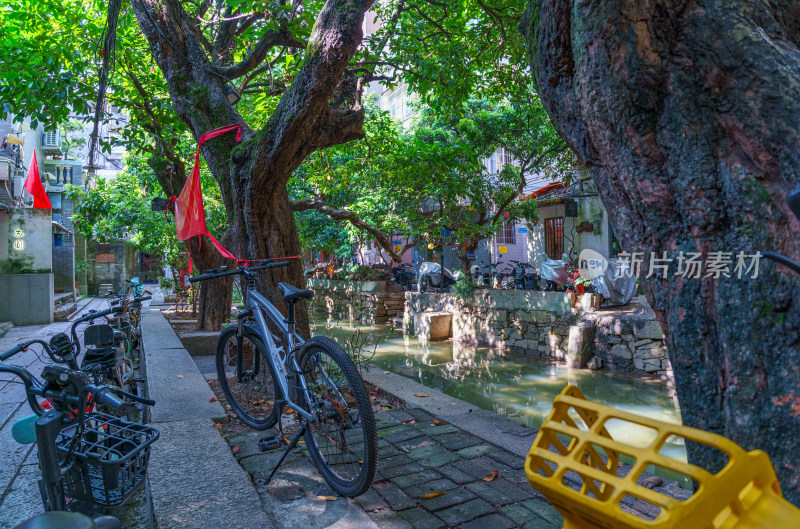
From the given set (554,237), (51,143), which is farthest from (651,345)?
(51,143)

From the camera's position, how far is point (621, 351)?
29.8ft

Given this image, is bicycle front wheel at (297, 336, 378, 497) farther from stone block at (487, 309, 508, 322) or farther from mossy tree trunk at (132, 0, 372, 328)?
stone block at (487, 309, 508, 322)

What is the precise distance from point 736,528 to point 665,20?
1.61 m

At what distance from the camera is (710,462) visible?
1.76 meters

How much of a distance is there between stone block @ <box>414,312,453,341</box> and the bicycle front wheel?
29.9 feet

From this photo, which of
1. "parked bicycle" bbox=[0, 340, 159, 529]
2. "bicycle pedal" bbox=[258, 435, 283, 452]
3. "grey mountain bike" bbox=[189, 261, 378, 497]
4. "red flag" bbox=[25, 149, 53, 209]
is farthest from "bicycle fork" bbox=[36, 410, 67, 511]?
"red flag" bbox=[25, 149, 53, 209]

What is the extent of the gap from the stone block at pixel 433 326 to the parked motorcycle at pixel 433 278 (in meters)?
2.74

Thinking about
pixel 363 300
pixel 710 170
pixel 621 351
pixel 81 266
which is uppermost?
pixel 81 266

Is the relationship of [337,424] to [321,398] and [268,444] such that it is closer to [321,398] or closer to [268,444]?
[321,398]

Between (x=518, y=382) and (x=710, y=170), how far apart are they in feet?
22.9

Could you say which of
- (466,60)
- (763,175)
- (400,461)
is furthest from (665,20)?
(466,60)

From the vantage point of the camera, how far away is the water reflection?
21.5 ft

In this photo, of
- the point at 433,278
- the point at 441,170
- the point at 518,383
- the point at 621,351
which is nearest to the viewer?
the point at 518,383

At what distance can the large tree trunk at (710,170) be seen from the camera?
64.1 inches
